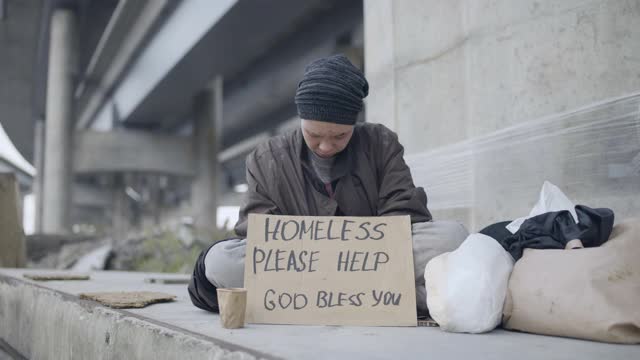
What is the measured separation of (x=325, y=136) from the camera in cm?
245

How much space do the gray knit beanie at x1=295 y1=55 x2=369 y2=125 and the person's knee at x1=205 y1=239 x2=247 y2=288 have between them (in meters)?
0.54

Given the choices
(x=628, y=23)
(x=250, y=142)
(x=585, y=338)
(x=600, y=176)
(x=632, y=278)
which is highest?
(x=250, y=142)

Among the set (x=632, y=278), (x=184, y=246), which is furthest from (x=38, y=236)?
(x=632, y=278)

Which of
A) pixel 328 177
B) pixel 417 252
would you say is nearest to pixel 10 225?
pixel 328 177

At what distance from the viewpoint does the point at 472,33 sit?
3.79 m

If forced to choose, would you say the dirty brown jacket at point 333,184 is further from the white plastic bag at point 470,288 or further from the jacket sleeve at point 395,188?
the white plastic bag at point 470,288

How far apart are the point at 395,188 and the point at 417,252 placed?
31 cm

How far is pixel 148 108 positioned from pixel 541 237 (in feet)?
62.8

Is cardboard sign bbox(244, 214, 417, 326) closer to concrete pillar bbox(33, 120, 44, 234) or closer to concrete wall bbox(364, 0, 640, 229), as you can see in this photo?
concrete wall bbox(364, 0, 640, 229)

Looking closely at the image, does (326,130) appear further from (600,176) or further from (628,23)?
(628,23)

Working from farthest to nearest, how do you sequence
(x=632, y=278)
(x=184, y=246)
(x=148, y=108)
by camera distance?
(x=148, y=108)
(x=184, y=246)
(x=632, y=278)

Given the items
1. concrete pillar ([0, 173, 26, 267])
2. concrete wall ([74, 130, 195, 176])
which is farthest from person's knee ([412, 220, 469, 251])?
concrete wall ([74, 130, 195, 176])

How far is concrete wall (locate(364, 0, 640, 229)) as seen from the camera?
302cm

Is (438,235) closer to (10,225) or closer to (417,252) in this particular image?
(417,252)
